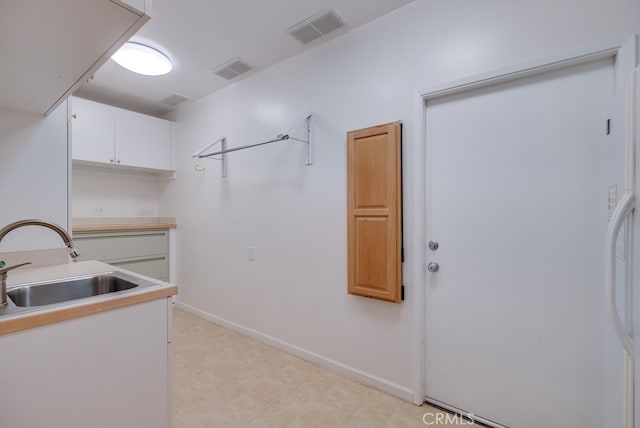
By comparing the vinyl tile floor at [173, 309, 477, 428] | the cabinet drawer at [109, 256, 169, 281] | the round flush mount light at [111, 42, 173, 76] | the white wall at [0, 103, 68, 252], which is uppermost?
the round flush mount light at [111, 42, 173, 76]

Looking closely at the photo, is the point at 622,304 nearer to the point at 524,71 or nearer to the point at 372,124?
the point at 524,71

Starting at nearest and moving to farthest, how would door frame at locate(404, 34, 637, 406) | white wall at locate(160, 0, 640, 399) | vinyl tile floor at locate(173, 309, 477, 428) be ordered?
white wall at locate(160, 0, 640, 399)
vinyl tile floor at locate(173, 309, 477, 428)
door frame at locate(404, 34, 637, 406)

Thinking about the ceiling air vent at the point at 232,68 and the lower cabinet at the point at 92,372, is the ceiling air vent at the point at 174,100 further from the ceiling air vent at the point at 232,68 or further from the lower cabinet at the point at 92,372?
the lower cabinet at the point at 92,372

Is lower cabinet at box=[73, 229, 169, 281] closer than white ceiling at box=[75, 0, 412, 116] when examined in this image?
No

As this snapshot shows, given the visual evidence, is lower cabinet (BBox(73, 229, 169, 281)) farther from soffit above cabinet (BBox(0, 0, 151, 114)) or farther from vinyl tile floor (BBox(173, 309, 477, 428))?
soffit above cabinet (BBox(0, 0, 151, 114))

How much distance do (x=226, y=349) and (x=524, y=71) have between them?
287 centimetres

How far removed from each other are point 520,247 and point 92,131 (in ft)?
12.8

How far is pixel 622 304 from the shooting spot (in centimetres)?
121

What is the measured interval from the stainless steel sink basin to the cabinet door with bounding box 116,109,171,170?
7.48ft

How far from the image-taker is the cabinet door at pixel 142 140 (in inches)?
128

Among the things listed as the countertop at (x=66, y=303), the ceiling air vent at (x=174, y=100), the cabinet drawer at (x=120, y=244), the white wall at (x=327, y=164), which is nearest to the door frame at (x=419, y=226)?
the white wall at (x=327, y=164)

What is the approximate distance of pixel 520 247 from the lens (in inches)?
60.2

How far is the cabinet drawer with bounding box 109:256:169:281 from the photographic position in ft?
10.8

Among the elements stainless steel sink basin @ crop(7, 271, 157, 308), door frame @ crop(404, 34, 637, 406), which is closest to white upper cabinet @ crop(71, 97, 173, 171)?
stainless steel sink basin @ crop(7, 271, 157, 308)
